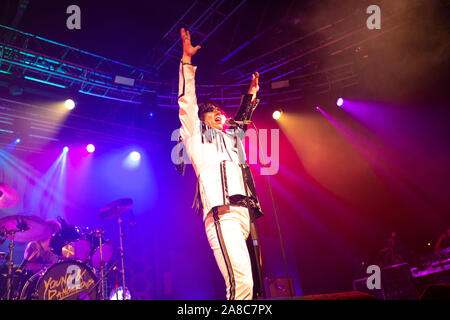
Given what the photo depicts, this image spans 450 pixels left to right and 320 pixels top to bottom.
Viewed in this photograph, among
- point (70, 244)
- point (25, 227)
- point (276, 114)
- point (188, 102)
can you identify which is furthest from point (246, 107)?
point (276, 114)

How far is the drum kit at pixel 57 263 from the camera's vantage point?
5234 millimetres

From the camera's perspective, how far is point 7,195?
562cm

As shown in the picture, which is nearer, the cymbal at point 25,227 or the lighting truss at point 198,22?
the cymbal at point 25,227

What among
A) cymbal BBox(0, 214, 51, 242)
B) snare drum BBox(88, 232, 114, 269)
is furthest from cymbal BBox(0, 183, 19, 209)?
snare drum BBox(88, 232, 114, 269)

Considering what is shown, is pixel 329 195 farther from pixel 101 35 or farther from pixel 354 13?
pixel 101 35

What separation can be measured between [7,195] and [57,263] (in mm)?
1574

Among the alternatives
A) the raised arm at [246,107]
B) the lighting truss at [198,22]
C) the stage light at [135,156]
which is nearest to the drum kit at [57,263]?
the stage light at [135,156]

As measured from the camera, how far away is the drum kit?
17.2 ft

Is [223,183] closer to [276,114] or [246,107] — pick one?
[246,107]

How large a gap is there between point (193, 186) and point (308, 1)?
16.7 ft

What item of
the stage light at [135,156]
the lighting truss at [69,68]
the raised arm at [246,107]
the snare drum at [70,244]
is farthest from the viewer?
the stage light at [135,156]

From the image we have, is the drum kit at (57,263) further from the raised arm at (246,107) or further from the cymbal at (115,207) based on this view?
the raised arm at (246,107)

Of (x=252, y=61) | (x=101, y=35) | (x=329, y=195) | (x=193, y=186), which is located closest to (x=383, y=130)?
(x=329, y=195)
